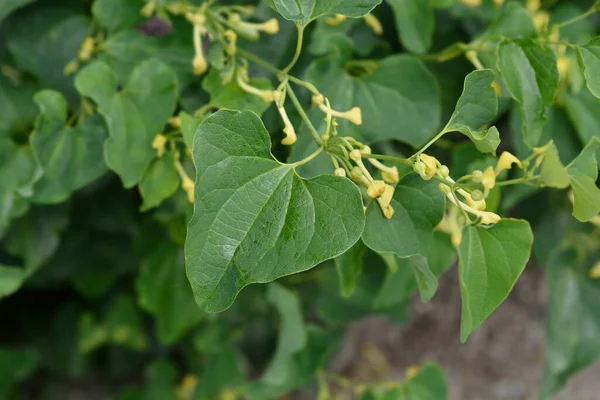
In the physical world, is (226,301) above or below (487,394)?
above

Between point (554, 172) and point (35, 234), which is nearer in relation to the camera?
point (554, 172)

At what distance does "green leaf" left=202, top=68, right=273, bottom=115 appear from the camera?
0.78m

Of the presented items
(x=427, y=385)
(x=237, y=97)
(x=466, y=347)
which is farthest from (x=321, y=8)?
(x=466, y=347)

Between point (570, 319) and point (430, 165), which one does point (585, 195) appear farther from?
point (570, 319)

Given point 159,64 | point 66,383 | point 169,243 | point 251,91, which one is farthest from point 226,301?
point 66,383

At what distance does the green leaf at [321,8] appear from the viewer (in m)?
0.66

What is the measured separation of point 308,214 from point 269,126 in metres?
0.24

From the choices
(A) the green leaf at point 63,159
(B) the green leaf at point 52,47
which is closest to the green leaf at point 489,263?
(A) the green leaf at point 63,159

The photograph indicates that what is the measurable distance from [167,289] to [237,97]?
0.47 metres

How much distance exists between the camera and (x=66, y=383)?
1.70 metres

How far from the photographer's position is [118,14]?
903mm

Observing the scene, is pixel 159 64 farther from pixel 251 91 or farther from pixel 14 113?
pixel 14 113

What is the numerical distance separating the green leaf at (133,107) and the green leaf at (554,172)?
0.42 metres

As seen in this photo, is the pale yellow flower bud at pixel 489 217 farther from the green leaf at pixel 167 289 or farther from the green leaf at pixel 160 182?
the green leaf at pixel 167 289
